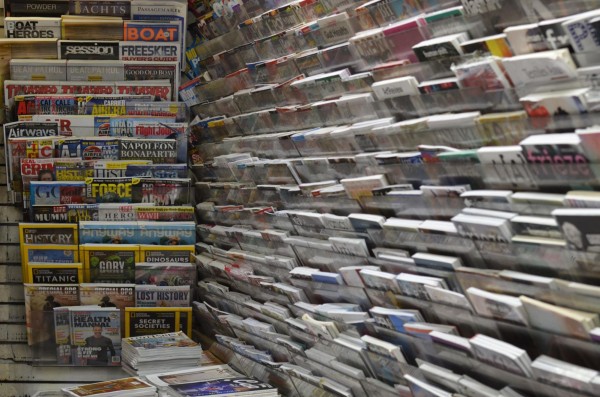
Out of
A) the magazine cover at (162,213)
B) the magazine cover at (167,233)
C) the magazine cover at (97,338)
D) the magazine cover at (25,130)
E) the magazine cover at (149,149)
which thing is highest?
the magazine cover at (25,130)

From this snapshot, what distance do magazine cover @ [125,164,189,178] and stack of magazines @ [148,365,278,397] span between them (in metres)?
1.05

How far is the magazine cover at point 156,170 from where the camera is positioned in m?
4.05

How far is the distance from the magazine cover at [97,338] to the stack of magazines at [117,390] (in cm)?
68

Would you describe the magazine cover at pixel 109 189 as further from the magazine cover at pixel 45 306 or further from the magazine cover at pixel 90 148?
the magazine cover at pixel 45 306

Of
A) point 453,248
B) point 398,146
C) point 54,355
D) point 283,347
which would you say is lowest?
point 54,355

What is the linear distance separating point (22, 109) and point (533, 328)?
3.06 m

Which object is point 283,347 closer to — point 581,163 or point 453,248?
point 453,248

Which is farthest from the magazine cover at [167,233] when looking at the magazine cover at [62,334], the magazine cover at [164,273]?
the magazine cover at [62,334]

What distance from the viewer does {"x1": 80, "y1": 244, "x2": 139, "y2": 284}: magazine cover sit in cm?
393

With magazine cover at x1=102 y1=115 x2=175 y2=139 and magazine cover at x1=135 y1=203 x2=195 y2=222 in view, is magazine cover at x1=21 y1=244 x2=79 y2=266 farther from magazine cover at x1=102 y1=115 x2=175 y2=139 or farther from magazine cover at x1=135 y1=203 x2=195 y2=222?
magazine cover at x1=102 y1=115 x2=175 y2=139

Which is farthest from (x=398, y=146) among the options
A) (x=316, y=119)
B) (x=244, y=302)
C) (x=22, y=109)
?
(x=22, y=109)

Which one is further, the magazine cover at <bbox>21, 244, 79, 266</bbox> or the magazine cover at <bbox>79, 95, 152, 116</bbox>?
the magazine cover at <bbox>79, 95, 152, 116</bbox>

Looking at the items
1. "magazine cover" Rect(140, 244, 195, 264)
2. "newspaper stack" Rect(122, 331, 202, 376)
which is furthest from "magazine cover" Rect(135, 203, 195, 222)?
"newspaper stack" Rect(122, 331, 202, 376)

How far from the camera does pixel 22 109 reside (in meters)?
4.13
